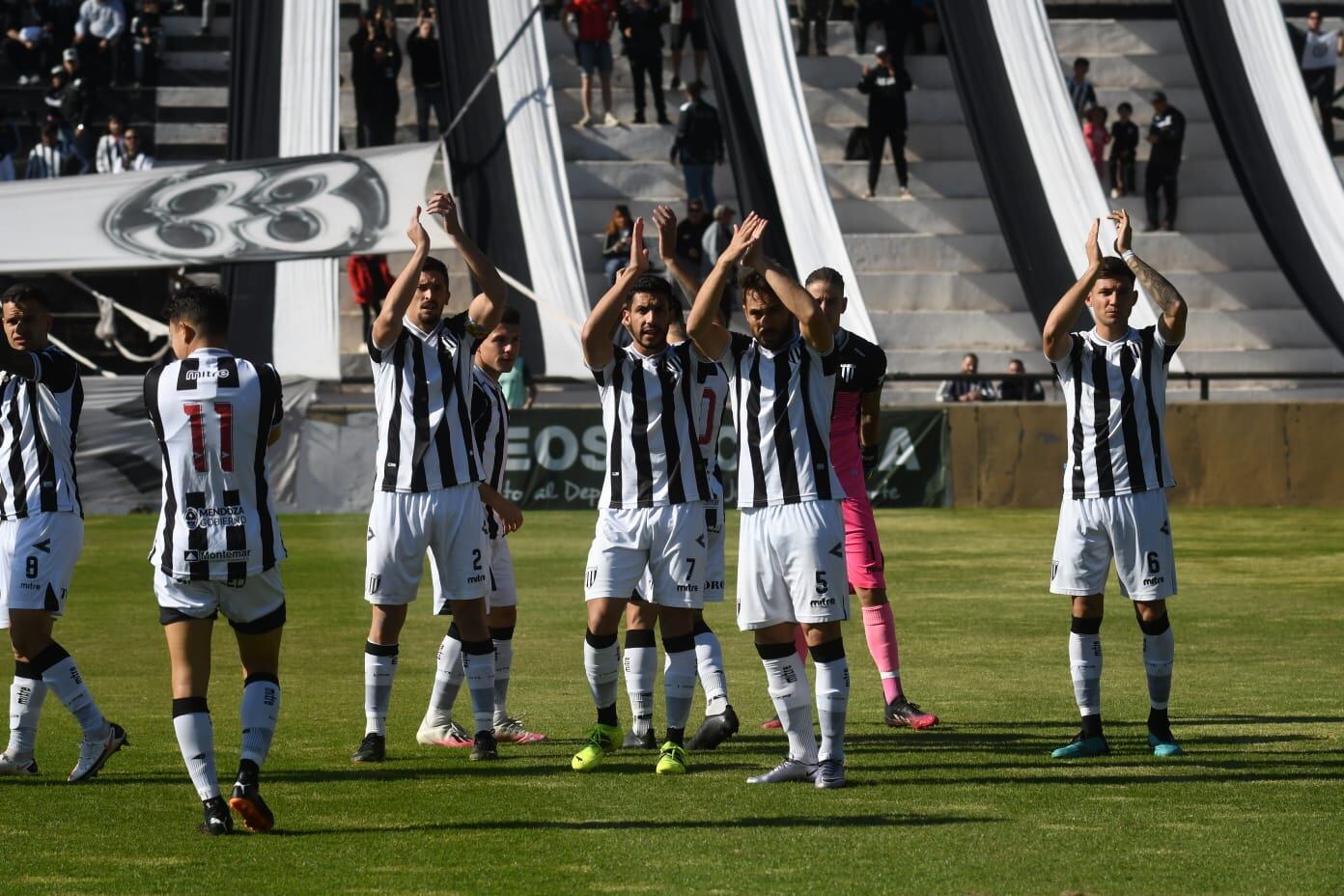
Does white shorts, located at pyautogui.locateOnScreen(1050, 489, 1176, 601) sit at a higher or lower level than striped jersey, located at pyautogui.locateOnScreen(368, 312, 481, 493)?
lower

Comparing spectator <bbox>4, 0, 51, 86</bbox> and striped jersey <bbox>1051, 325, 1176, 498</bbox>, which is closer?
striped jersey <bbox>1051, 325, 1176, 498</bbox>

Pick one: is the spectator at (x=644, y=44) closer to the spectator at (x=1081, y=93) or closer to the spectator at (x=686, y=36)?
the spectator at (x=686, y=36)

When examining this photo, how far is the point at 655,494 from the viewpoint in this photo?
882cm

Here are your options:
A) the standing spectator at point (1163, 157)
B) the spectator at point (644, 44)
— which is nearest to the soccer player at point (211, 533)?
the spectator at point (644, 44)

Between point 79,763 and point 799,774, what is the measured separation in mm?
3242

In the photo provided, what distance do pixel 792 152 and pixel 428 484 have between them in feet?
61.3

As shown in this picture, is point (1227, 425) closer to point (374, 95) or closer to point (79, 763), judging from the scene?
point (374, 95)

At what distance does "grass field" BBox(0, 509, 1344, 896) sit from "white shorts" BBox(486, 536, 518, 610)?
2.37 ft

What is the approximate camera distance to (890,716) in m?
9.99

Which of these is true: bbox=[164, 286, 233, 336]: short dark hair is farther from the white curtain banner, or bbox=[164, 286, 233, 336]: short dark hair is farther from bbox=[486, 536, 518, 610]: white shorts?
the white curtain banner

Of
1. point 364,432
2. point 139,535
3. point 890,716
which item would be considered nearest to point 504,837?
point 890,716

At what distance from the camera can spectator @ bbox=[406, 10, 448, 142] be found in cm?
3059

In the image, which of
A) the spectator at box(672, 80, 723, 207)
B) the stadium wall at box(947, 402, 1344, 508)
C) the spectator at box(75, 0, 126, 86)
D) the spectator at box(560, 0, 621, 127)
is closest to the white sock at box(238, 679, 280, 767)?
the stadium wall at box(947, 402, 1344, 508)

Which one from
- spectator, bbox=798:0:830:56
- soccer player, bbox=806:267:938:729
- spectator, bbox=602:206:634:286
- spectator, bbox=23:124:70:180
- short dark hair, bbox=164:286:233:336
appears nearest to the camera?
short dark hair, bbox=164:286:233:336
